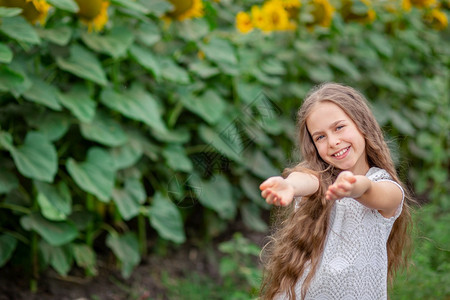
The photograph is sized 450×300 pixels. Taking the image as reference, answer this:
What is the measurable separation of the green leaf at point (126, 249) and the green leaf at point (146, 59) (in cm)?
68

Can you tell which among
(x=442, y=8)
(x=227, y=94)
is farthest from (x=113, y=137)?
(x=442, y=8)

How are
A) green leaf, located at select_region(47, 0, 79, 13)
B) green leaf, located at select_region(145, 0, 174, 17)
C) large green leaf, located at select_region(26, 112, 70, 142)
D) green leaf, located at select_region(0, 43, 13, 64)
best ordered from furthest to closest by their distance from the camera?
green leaf, located at select_region(145, 0, 174, 17) → large green leaf, located at select_region(26, 112, 70, 142) → green leaf, located at select_region(47, 0, 79, 13) → green leaf, located at select_region(0, 43, 13, 64)

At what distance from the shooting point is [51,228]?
2.20m

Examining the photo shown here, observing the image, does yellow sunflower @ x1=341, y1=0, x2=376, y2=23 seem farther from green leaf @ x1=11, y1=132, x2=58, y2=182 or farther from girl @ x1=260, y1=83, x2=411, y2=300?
girl @ x1=260, y1=83, x2=411, y2=300

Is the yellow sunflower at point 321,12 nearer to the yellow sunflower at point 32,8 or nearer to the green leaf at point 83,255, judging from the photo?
the yellow sunflower at point 32,8

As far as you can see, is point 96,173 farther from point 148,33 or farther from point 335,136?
point 335,136

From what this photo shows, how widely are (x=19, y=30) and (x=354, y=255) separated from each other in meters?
1.32

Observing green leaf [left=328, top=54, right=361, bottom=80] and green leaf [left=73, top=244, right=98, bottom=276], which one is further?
green leaf [left=328, top=54, right=361, bottom=80]

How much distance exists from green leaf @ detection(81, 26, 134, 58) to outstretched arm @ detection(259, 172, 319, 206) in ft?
3.92

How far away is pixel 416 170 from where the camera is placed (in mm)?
3986

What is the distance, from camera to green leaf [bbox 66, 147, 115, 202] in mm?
2166

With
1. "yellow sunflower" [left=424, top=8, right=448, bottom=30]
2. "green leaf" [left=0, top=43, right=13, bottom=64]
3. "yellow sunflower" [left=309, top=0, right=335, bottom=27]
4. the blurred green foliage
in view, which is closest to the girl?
the blurred green foliage

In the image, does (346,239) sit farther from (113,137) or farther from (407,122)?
(407,122)

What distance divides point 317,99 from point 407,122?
2.56 meters
